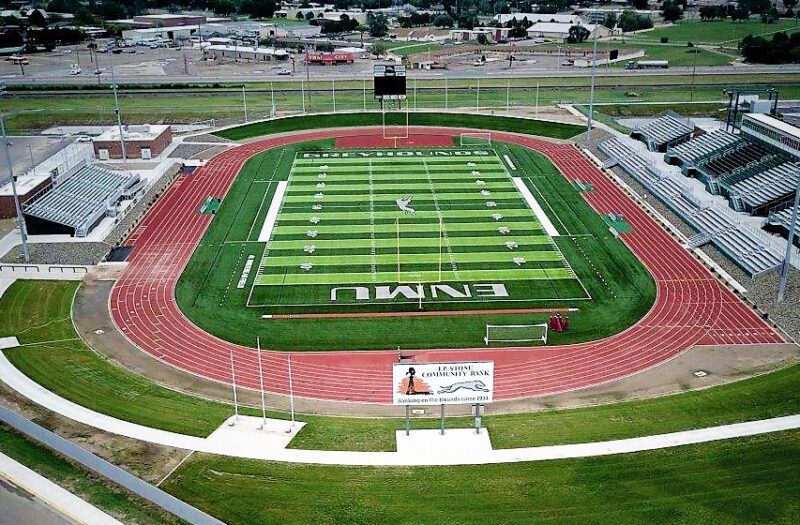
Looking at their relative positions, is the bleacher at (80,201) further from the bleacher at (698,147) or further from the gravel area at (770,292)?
the bleacher at (698,147)

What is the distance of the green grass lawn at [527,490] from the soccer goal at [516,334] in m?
11.4

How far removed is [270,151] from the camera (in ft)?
255

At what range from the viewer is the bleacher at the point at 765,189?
5475 cm

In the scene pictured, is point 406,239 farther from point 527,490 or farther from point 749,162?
point 749,162

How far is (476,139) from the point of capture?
81750 millimetres

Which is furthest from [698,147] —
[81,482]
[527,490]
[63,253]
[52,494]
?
[52,494]

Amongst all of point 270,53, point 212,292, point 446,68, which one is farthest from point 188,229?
point 270,53

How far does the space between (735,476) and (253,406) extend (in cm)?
1964

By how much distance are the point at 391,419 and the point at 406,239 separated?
22795 mm

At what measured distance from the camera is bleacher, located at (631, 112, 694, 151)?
73125mm

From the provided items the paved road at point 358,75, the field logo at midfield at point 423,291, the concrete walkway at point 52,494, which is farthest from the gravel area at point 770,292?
the paved road at point 358,75

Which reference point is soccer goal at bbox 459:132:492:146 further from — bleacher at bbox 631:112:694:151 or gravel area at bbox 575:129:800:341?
gravel area at bbox 575:129:800:341

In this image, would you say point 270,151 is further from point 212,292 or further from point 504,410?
point 504,410

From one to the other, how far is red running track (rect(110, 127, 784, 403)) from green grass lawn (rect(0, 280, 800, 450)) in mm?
2735
